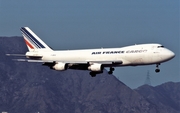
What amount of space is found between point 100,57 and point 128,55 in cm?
897

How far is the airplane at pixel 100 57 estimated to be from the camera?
15262cm

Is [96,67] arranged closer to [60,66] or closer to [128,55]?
[128,55]

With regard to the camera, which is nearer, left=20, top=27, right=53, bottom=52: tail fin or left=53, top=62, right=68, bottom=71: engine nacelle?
left=53, top=62, right=68, bottom=71: engine nacelle

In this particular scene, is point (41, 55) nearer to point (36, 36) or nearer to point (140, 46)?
point (36, 36)

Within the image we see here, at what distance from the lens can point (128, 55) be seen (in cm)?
15438

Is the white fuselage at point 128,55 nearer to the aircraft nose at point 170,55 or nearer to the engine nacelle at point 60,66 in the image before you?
the aircraft nose at point 170,55

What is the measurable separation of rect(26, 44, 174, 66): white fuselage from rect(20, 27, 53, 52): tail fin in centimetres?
1249

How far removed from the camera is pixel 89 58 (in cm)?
16238

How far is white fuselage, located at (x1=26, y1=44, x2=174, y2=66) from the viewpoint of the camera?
152 m

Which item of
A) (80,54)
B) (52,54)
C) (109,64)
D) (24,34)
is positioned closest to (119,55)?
(109,64)

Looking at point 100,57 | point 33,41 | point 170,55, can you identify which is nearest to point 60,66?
point 100,57

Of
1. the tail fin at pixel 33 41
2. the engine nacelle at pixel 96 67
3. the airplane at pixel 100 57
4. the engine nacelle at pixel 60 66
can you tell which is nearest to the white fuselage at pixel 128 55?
the airplane at pixel 100 57

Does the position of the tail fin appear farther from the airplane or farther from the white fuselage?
the white fuselage

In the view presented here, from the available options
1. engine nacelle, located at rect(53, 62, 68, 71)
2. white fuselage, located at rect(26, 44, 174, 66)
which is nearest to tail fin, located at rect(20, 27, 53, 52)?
white fuselage, located at rect(26, 44, 174, 66)
